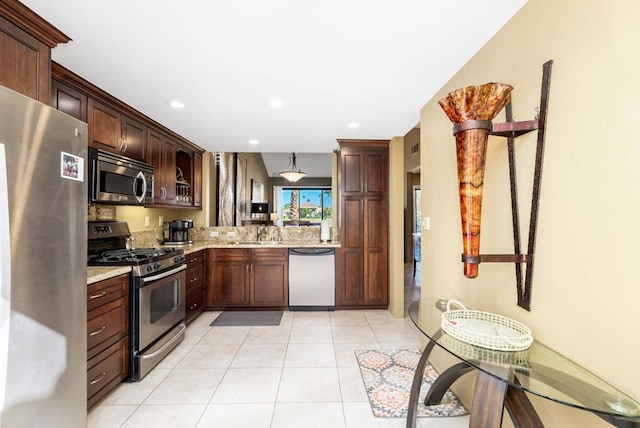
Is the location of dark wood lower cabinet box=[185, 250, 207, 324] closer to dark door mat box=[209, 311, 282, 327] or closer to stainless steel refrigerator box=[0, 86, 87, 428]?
dark door mat box=[209, 311, 282, 327]

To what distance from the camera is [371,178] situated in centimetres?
390

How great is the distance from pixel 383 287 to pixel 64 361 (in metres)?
3.28

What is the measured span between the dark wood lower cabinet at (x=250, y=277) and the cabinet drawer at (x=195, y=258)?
7.1 inches

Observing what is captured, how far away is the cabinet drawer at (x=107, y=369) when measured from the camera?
188 cm

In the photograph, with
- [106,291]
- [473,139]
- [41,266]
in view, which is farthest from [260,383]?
[473,139]

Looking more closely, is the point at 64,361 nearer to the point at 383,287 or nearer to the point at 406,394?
the point at 406,394

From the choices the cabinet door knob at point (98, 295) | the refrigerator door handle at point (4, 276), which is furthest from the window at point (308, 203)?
the refrigerator door handle at point (4, 276)

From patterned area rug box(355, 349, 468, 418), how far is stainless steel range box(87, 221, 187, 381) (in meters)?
1.74

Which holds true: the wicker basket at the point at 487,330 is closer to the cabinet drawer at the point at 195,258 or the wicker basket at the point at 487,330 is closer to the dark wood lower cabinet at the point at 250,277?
the dark wood lower cabinet at the point at 250,277

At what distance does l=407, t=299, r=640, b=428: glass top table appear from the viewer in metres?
0.83

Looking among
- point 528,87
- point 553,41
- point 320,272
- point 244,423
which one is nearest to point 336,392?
point 244,423

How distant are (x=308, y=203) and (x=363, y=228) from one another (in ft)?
17.8

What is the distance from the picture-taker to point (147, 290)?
2.35m

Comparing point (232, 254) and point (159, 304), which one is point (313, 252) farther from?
point (159, 304)
